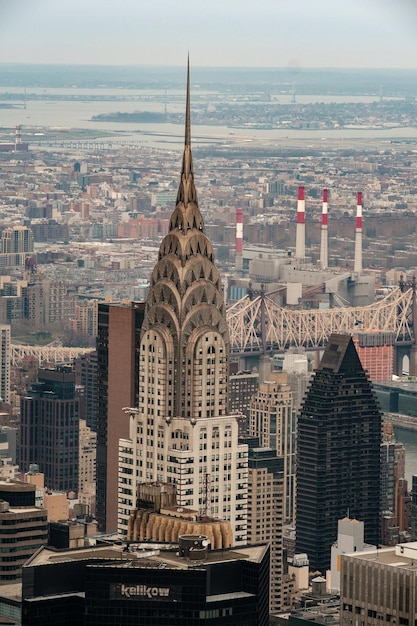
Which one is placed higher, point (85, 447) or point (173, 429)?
point (173, 429)

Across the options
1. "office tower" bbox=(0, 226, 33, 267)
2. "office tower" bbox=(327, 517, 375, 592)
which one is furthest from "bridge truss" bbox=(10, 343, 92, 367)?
"office tower" bbox=(0, 226, 33, 267)

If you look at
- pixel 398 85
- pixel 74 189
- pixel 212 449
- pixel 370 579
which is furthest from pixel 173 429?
pixel 74 189

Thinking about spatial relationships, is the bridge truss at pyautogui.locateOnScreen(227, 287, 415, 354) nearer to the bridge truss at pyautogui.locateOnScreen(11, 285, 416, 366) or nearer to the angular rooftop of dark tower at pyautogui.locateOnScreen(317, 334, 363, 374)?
the bridge truss at pyautogui.locateOnScreen(11, 285, 416, 366)

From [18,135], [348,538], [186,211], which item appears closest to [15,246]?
[18,135]

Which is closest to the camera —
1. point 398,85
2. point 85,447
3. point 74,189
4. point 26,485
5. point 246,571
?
point 246,571

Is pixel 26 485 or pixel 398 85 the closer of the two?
pixel 26 485

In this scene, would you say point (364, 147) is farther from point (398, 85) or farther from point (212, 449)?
point (212, 449)

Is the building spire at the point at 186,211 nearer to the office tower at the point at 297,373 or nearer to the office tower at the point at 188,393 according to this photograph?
the office tower at the point at 188,393
